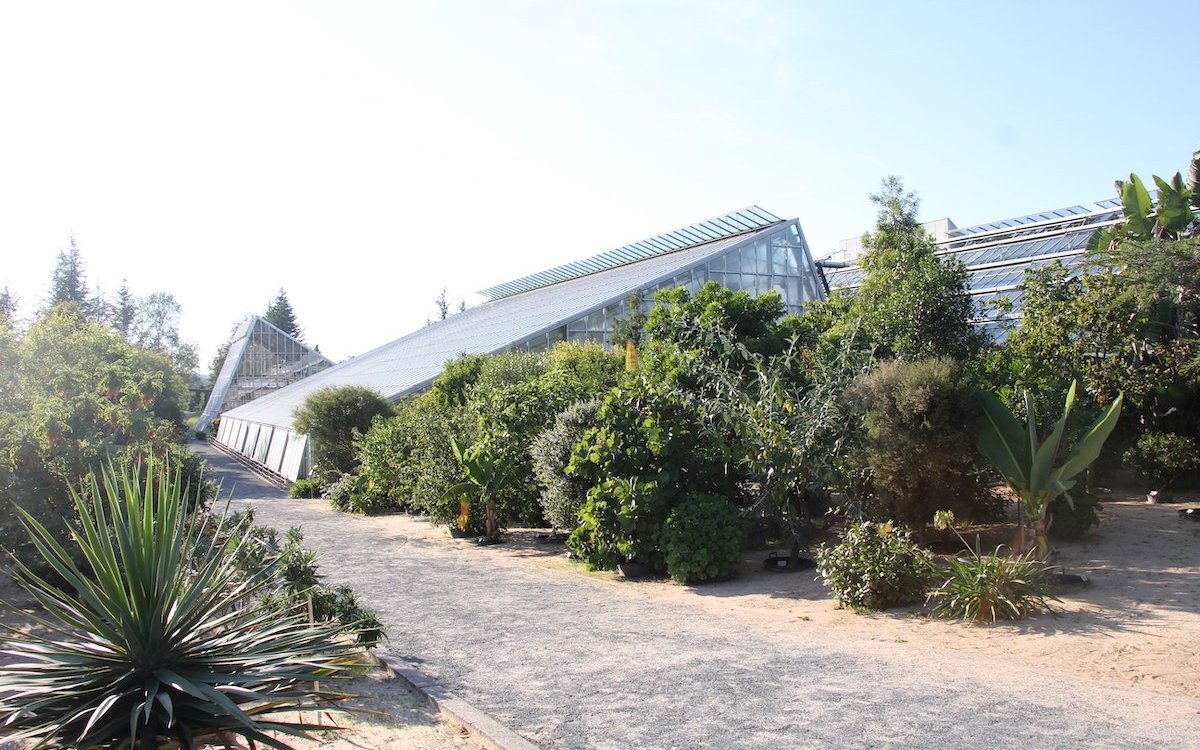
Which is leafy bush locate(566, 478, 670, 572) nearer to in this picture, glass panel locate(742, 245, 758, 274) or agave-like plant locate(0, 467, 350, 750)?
agave-like plant locate(0, 467, 350, 750)

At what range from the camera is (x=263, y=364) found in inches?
2121

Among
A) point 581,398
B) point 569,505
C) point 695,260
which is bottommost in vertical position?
point 569,505

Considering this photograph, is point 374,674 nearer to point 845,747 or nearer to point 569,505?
point 845,747

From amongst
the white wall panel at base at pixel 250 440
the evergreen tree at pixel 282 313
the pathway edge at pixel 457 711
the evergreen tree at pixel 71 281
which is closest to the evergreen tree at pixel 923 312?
the pathway edge at pixel 457 711

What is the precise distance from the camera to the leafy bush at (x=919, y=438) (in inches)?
357

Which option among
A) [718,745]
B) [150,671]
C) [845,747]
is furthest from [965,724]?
[150,671]

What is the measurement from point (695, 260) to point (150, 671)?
25.4 metres

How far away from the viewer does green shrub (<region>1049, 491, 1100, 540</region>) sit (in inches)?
380

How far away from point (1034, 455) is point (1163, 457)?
484cm

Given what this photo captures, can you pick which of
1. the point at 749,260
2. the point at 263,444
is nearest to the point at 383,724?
the point at 749,260

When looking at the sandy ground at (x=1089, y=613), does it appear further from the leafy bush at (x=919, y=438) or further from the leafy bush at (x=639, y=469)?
the leafy bush at (x=919, y=438)

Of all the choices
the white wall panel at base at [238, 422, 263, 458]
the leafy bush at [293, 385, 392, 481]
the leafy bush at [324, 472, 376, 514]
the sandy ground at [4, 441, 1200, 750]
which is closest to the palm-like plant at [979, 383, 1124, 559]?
the sandy ground at [4, 441, 1200, 750]

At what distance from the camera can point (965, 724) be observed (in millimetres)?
4910

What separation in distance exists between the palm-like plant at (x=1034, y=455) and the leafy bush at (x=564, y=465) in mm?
5068
